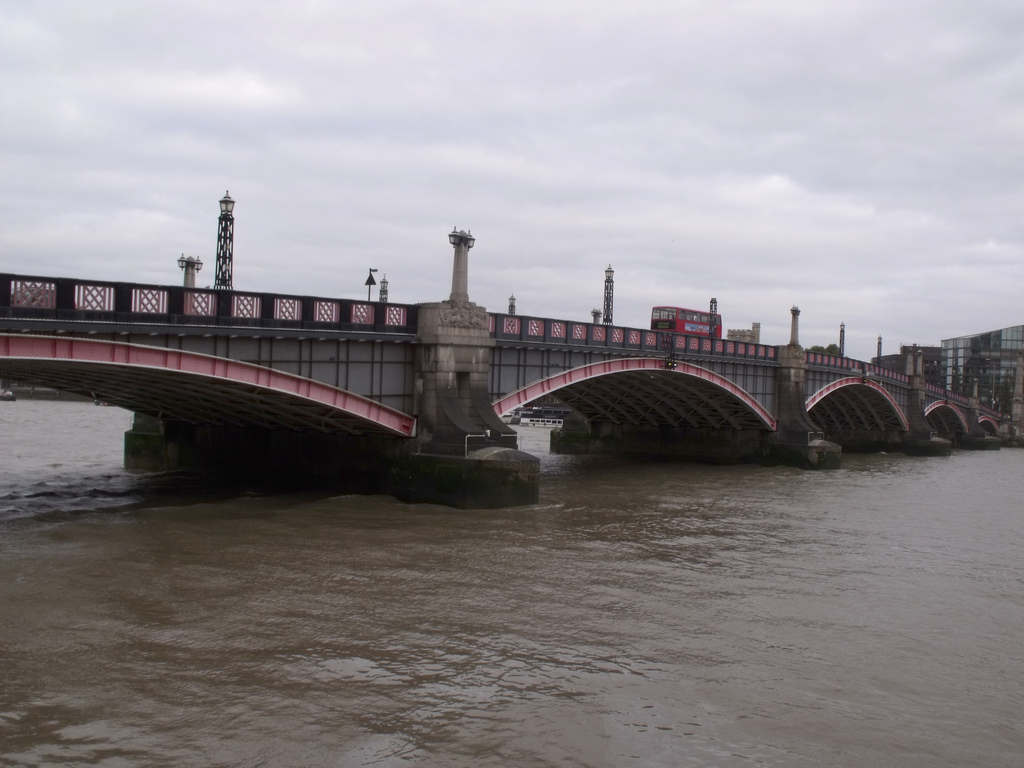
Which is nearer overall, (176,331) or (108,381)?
(176,331)

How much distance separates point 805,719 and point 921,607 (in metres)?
6.25

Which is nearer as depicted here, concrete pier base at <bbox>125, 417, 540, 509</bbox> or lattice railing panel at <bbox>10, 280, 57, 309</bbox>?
lattice railing panel at <bbox>10, 280, 57, 309</bbox>

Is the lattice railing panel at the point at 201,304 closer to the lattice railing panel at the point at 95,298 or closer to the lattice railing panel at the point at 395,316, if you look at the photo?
the lattice railing panel at the point at 95,298

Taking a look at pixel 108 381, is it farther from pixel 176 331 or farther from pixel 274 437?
pixel 274 437

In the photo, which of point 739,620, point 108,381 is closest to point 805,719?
point 739,620

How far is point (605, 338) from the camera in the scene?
32562 mm

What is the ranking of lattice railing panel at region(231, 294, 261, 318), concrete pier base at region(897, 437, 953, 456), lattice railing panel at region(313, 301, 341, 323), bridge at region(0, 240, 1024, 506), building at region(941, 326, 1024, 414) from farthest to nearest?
building at region(941, 326, 1024, 414), concrete pier base at region(897, 437, 953, 456), lattice railing panel at region(313, 301, 341, 323), lattice railing panel at region(231, 294, 261, 318), bridge at region(0, 240, 1024, 506)

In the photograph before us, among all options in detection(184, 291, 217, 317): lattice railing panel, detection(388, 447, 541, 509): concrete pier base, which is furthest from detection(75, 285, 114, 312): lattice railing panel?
detection(388, 447, 541, 509): concrete pier base

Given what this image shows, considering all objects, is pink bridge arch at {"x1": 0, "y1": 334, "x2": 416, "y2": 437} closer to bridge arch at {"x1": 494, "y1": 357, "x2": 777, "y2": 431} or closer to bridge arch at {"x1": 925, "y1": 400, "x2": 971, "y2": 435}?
bridge arch at {"x1": 494, "y1": 357, "x2": 777, "y2": 431}

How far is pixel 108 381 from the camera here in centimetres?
2275

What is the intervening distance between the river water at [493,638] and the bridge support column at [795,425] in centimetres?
1725

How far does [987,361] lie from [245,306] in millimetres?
127557

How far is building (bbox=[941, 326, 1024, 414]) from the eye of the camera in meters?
124

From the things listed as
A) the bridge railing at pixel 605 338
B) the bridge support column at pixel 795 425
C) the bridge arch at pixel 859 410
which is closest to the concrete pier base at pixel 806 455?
the bridge support column at pixel 795 425
